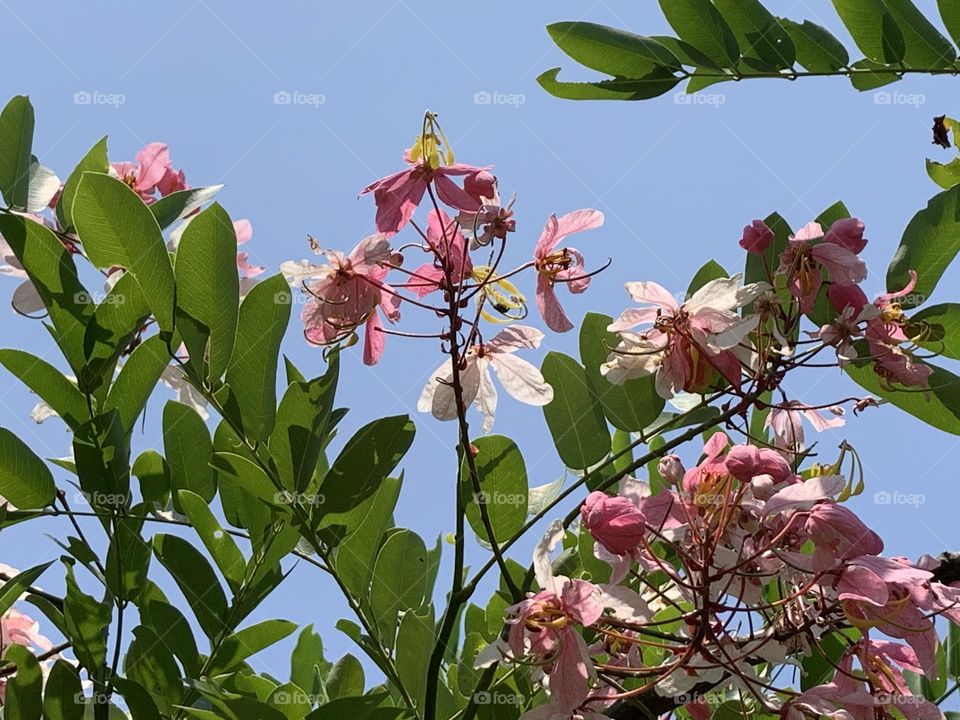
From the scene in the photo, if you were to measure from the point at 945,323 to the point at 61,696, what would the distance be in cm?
109

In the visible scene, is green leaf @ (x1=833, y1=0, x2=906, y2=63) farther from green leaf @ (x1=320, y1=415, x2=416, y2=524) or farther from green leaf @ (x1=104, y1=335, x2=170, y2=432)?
green leaf @ (x1=104, y1=335, x2=170, y2=432)

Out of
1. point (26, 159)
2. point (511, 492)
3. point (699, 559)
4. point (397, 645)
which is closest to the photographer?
point (699, 559)

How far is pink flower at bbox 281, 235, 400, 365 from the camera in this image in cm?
118

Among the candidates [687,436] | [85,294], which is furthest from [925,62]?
[85,294]

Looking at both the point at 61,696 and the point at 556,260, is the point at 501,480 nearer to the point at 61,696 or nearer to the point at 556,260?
the point at 556,260

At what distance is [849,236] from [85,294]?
2.80ft

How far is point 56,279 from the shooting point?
1158 millimetres

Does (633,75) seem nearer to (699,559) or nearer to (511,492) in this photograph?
(511,492)

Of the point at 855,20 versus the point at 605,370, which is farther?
the point at 855,20

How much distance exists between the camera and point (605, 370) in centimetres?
119

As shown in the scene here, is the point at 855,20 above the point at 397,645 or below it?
above

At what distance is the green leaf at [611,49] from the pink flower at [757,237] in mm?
277

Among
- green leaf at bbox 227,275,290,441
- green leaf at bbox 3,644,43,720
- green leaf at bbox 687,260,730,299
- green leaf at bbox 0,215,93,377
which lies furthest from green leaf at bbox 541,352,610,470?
green leaf at bbox 3,644,43,720

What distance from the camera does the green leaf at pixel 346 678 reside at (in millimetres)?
1296
